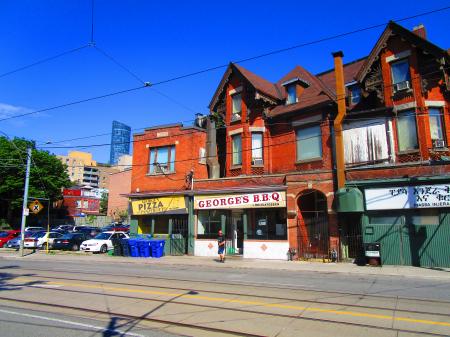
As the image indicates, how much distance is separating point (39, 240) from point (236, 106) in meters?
20.6

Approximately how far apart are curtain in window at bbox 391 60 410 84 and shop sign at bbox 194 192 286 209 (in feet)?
29.6

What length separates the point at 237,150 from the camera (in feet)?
88.1

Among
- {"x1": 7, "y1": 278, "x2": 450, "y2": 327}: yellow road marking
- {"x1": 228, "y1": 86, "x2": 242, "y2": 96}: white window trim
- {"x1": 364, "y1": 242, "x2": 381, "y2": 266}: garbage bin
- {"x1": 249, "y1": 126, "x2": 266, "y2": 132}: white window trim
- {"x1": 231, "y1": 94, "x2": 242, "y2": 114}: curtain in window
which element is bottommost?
{"x1": 7, "y1": 278, "x2": 450, "y2": 327}: yellow road marking

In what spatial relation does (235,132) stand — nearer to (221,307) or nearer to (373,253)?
(373,253)

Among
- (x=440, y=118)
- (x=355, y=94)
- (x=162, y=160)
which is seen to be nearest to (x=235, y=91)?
(x=162, y=160)

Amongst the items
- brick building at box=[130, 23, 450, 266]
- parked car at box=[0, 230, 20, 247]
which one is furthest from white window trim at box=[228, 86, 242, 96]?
parked car at box=[0, 230, 20, 247]

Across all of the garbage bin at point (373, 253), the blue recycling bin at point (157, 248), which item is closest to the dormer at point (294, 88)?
the garbage bin at point (373, 253)

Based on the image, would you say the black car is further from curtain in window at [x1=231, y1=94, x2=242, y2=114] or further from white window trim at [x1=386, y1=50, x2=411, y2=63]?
white window trim at [x1=386, y1=50, x2=411, y2=63]

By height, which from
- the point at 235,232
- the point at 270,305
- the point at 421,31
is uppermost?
the point at 421,31

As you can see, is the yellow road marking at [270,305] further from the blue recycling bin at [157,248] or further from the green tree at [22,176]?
the green tree at [22,176]

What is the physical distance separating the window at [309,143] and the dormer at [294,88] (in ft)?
8.71

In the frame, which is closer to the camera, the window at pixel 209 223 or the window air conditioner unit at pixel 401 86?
the window air conditioner unit at pixel 401 86

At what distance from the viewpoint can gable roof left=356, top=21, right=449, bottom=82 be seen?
19.4 m

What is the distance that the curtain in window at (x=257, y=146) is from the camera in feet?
84.6
